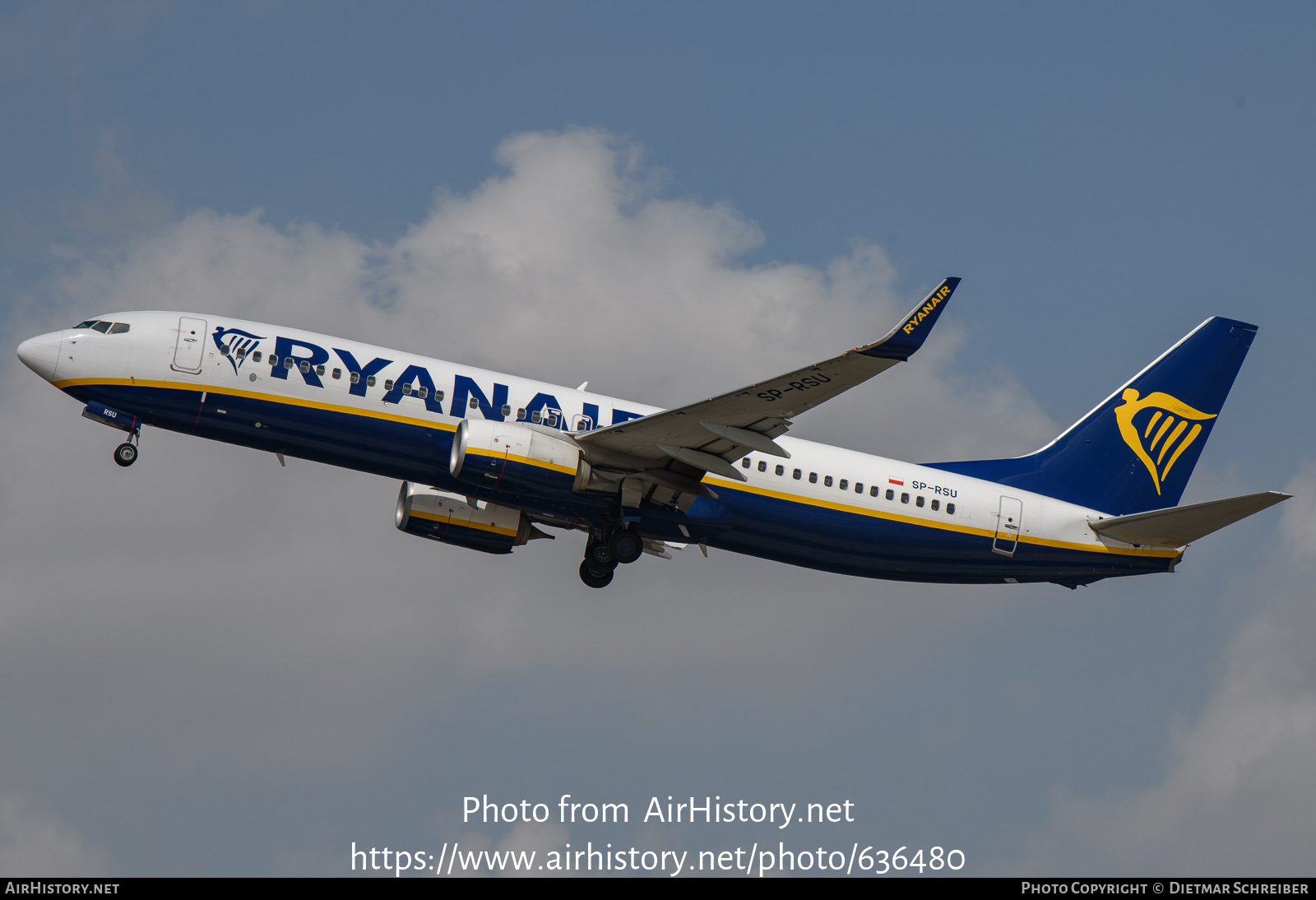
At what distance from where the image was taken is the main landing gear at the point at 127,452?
1463 inches

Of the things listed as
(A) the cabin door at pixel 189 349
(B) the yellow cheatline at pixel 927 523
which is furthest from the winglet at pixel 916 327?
(A) the cabin door at pixel 189 349

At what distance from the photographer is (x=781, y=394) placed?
109 feet

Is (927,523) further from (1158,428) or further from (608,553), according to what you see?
(1158,428)

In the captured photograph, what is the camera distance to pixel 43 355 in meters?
36.6

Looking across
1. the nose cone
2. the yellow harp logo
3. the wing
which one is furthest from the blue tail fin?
the nose cone

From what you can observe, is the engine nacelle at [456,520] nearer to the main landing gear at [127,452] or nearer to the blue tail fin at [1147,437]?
the main landing gear at [127,452]

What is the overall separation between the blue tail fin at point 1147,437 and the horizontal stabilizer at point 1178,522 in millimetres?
1913

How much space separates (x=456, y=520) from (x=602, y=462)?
6.54 meters

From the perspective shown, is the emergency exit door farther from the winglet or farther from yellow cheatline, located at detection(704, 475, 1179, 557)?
the winglet

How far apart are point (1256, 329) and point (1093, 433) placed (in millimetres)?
6618

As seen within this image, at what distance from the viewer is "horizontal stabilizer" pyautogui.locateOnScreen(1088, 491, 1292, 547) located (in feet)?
122

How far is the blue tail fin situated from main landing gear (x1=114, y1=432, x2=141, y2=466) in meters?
24.6

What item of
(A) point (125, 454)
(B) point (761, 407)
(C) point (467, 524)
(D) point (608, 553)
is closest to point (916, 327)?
(B) point (761, 407)

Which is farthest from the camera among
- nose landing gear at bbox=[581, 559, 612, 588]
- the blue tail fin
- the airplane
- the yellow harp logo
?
the yellow harp logo
